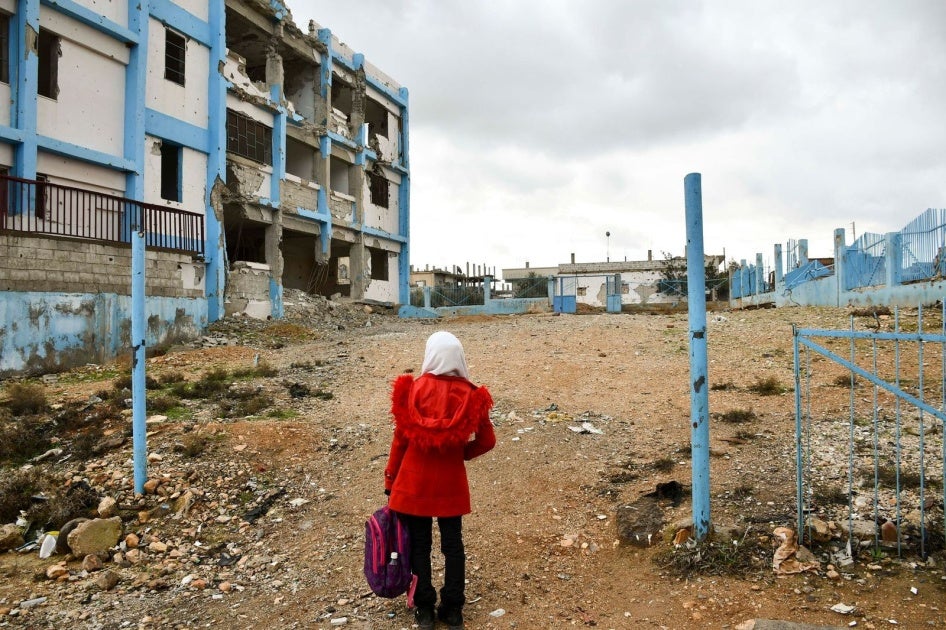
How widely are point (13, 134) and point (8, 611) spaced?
1098 centimetres

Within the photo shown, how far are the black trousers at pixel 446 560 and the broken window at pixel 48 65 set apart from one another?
13.2 m

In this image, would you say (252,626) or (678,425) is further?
(678,425)

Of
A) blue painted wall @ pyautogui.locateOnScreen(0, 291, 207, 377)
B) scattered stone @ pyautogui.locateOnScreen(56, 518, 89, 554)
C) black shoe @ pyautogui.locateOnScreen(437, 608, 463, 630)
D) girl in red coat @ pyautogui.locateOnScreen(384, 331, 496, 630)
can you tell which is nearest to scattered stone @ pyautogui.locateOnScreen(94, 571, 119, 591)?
scattered stone @ pyautogui.locateOnScreen(56, 518, 89, 554)

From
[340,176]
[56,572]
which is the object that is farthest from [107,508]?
[340,176]

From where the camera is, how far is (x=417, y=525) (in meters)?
2.82

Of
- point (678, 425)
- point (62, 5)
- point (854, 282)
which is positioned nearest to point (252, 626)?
point (678, 425)

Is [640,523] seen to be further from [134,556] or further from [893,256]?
[893,256]

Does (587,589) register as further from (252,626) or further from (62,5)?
(62,5)

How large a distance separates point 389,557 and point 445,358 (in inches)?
38.1

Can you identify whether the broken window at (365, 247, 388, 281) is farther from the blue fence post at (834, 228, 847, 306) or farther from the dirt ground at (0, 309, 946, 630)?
the dirt ground at (0, 309, 946, 630)

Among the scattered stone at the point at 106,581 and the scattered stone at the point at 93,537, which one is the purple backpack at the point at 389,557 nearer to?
the scattered stone at the point at 106,581

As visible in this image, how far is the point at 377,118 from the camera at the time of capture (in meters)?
24.4

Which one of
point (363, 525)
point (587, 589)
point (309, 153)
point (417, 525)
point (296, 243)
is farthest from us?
point (296, 243)

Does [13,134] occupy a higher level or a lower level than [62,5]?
lower
